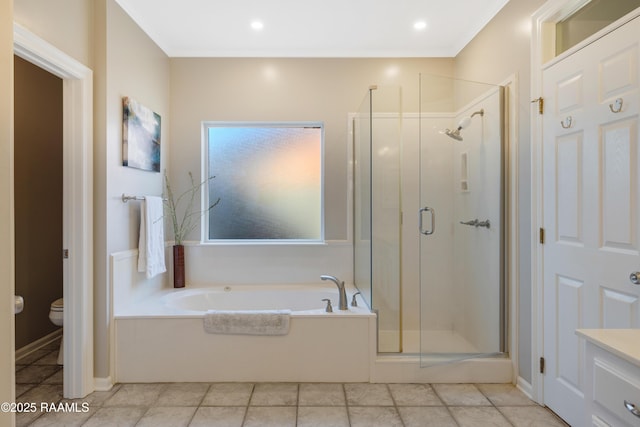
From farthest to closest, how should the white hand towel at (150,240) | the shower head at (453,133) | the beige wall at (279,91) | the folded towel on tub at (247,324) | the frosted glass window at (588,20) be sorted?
the beige wall at (279,91), the shower head at (453,133), the white hand towel at (150,240), the folded towel on tub at (247,324), the frosted glass window at (588,20)

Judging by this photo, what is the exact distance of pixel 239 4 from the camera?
2496mm

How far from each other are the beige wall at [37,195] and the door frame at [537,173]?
3.65m

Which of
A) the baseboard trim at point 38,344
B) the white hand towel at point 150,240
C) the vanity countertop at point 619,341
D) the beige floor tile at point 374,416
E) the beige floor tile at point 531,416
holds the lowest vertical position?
the beige floor tile at point 531,416

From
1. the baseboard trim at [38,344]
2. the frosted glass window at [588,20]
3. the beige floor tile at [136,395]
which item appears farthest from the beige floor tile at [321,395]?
the frosted glass window at [588,20]

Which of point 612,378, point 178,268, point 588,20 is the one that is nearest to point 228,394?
point 178,268

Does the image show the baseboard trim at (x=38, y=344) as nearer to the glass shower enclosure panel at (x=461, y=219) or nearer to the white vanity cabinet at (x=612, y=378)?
the glass shower enclosure panel at (x=461, y=219)

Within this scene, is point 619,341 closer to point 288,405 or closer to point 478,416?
point 478,416

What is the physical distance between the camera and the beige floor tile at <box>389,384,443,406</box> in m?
2.15

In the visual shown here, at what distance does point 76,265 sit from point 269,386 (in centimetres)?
141

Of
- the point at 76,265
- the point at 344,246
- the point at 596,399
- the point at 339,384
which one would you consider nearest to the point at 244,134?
the point at 344,246

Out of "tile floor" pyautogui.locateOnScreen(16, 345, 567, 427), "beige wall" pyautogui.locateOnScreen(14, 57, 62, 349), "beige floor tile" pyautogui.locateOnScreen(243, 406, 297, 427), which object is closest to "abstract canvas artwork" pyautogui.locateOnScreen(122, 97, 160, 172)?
"beige wall" pyautogui.locateOnScreen(14, 57, 62, 349)

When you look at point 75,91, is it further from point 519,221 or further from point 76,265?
point 519,221

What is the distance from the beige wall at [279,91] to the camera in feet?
10.7

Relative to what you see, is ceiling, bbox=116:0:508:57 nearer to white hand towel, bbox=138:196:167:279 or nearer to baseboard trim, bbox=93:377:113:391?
white hand towel, bbox=138:196:167:279
